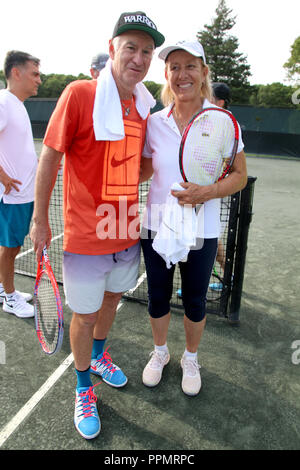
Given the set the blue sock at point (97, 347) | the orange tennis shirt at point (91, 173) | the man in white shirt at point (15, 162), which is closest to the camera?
the orange tennis shirt at point (91, 173)

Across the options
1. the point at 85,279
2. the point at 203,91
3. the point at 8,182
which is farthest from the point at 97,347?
the point at 203,91

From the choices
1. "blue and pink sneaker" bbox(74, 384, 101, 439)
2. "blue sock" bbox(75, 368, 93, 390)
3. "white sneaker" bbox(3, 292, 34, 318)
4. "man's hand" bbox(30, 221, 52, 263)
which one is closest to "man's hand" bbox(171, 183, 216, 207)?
"man's hand" bbox(30, 221, 52, 263)

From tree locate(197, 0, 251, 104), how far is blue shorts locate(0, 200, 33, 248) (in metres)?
45.9

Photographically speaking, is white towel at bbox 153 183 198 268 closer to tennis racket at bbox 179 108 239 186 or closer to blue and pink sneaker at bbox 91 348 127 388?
tennis racket at bbox 179 108 239 186

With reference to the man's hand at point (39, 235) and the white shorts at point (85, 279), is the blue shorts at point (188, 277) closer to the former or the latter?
the white shorts at point (85, 279)

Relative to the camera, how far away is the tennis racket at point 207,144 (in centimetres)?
168

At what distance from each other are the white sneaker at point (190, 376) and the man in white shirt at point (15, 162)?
59.7 inches

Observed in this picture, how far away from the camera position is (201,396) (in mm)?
2182

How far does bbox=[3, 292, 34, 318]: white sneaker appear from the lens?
2967 mm

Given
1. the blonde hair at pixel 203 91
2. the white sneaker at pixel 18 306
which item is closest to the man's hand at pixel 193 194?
the blonde hair at pixel 203 91

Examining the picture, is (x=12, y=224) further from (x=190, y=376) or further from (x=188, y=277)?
(x=190, y=376)

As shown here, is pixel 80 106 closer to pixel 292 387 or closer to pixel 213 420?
pixel 213 420
